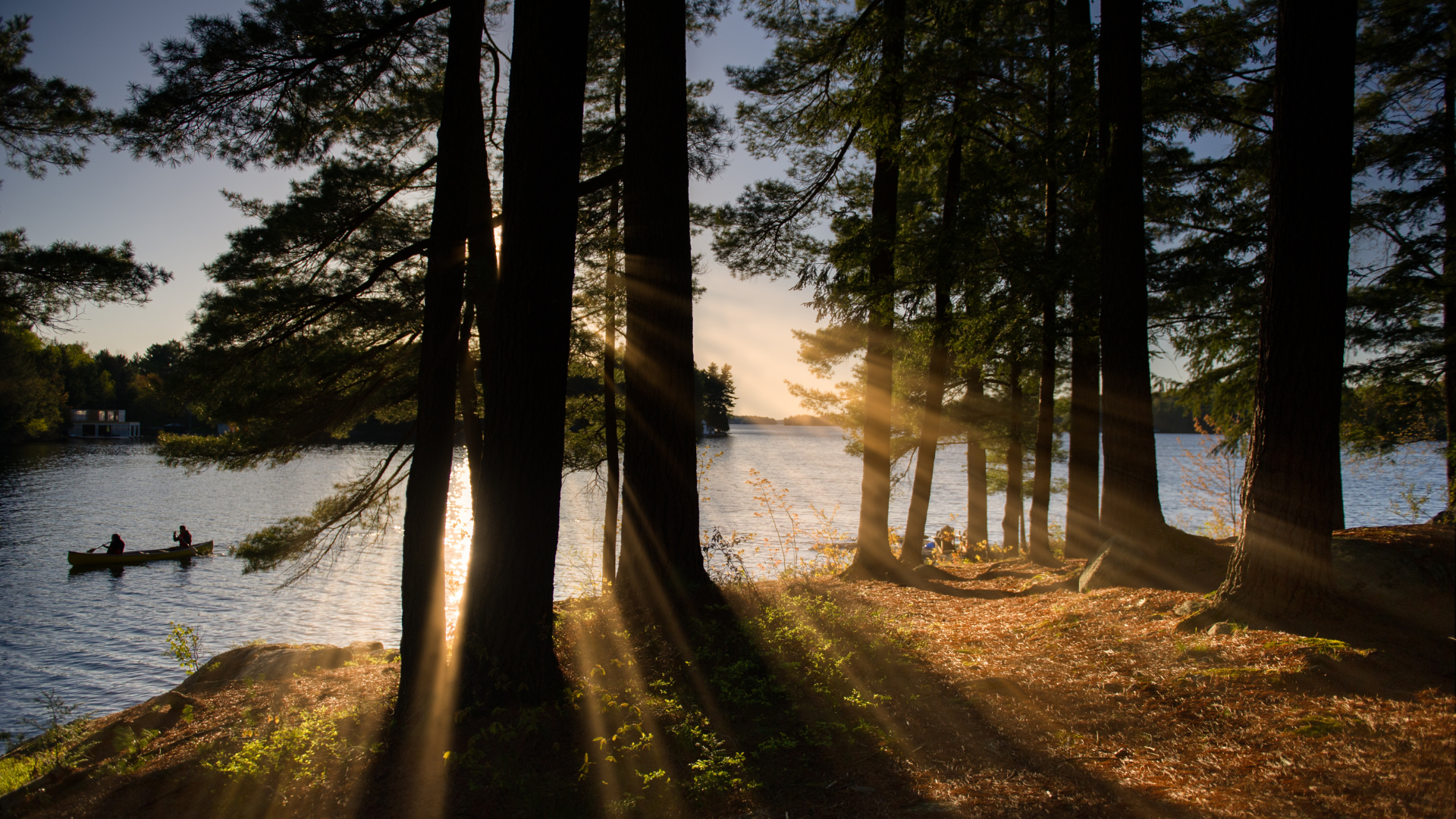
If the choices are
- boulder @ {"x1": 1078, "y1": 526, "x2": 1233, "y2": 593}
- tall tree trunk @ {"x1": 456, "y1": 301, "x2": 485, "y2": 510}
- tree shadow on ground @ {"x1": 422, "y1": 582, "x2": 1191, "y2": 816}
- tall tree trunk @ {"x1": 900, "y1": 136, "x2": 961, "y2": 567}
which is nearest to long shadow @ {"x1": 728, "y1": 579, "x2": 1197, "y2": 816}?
tree shadow on ground @ {"x1": 422, "y1": 582, "x2": 1191, "y2": 816}

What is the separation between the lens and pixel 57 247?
360 inches

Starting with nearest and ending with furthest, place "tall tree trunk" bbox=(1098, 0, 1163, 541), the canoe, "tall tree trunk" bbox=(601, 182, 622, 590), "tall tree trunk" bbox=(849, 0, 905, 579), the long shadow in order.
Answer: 1. the long shadow
2. "tall tree trunk" bbox=(1098, 0, 1163, 541)
3. "tall tree trunk" bbox=(849, 0, 905, 579)
4. "tall tree trunk" bbox=(601, 182, 622, 590)
5. the canoe

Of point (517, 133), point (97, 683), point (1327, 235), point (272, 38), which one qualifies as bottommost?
point (97, 683)

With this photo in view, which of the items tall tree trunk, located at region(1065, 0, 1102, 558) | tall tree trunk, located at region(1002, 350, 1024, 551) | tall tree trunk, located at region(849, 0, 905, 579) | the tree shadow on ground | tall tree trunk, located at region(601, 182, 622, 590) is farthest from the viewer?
tall tree trunk, located at region(1002, 350, 1024, 551)

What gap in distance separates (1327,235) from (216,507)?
135ft

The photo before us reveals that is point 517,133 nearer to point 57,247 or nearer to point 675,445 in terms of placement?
point 675,445

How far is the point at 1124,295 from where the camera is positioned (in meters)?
7.32

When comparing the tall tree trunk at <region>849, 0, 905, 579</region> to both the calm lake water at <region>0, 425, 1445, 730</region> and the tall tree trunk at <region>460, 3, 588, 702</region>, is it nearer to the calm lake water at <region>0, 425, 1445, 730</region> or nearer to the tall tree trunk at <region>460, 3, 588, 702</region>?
the calm lake water at <region>0, 425, 1445, 730</region>

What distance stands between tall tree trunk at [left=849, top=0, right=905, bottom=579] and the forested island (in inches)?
2.7

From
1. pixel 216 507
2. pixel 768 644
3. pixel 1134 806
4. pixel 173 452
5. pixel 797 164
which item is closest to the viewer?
pixel 1134 806

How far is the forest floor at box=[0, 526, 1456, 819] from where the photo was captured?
10.2ft

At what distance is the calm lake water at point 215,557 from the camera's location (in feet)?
44.5

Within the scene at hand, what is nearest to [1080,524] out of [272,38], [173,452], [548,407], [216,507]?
[548,407]

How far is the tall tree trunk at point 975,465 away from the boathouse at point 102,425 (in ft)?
336
